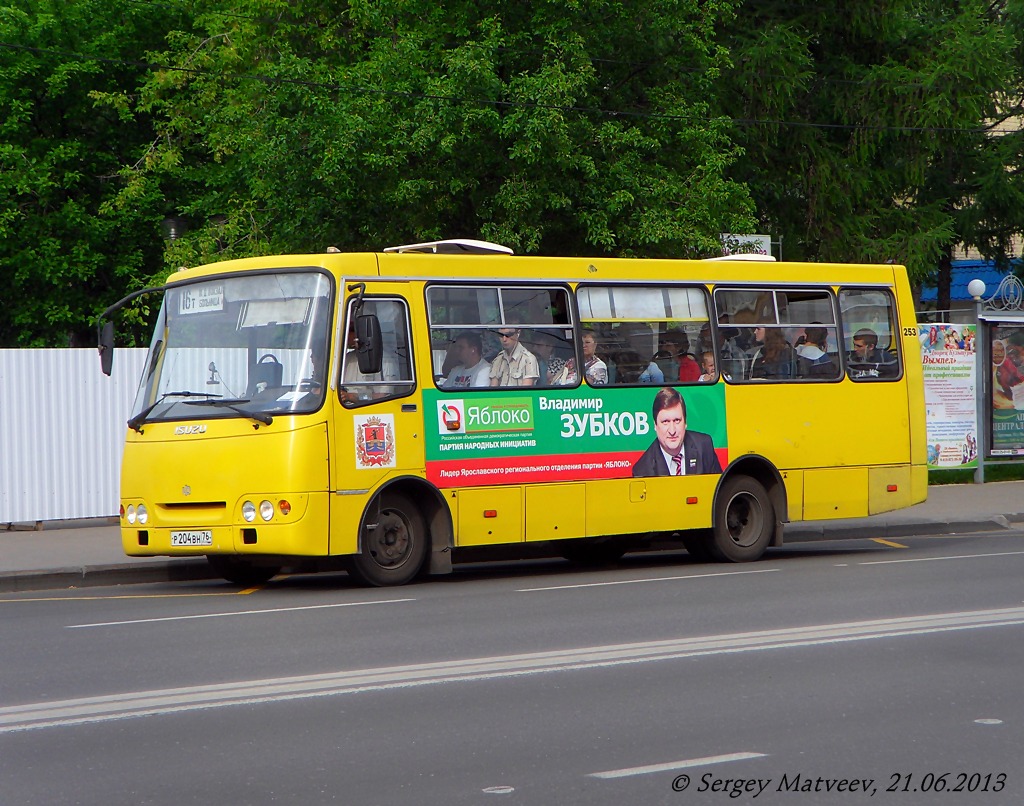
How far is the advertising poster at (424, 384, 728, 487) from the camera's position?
13828mm

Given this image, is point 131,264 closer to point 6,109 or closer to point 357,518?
point 6,109

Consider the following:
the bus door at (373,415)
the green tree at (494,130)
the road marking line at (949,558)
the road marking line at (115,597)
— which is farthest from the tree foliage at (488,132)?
the road marking line at (115,597)

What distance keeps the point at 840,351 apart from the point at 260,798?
480 inches

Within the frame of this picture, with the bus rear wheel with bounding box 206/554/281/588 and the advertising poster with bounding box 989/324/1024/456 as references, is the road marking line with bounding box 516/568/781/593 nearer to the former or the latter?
the bus rear wheel with bounding box 206/554/281/588

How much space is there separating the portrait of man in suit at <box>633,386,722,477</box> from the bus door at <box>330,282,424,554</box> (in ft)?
9.14

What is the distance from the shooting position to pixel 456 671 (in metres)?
8.59

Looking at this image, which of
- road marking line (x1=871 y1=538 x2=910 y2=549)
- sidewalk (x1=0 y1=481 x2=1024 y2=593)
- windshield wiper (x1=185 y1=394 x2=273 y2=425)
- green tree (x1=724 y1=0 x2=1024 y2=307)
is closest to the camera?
windshield wiper (x1=185 y1=394 x2=273 y2=425)

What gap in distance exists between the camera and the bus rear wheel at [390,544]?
523 inches

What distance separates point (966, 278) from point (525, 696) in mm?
44110

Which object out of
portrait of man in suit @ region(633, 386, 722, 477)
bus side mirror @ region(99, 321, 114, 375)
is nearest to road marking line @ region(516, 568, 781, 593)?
portrait of man in suit @ region(633, 386, 722, 477)

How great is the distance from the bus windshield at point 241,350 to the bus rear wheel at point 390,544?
4.05 feet

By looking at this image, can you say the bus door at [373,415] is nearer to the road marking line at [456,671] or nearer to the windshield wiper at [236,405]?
the windshield wiper at [236,405]

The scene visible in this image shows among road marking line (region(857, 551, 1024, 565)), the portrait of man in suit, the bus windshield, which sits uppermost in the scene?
the bus windshield

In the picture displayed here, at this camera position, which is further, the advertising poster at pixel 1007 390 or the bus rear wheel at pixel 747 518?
the advertising poster at pixel 1007 390
